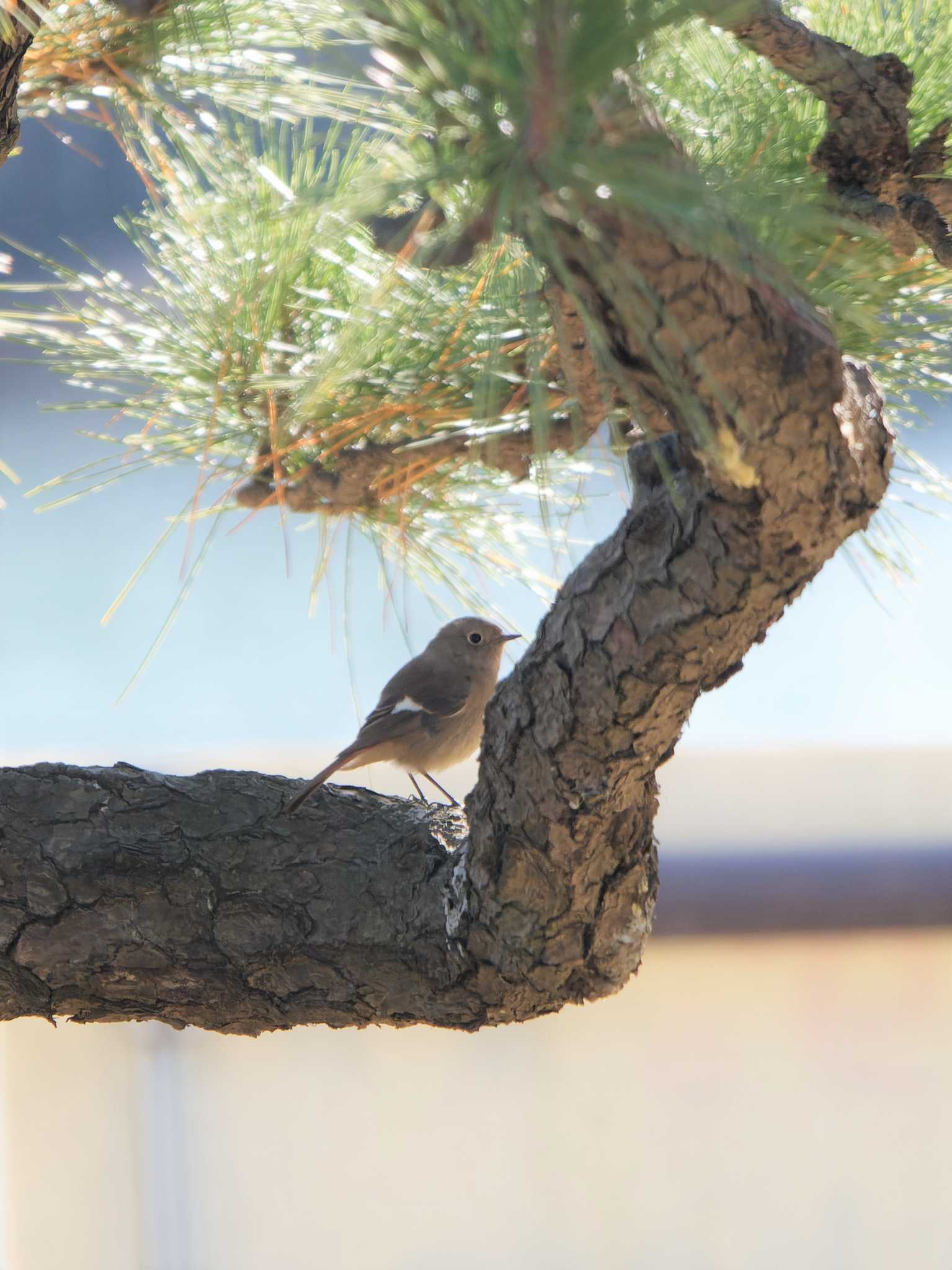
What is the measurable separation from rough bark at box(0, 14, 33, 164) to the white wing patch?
812 millimetres

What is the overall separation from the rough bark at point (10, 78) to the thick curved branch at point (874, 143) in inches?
18.2

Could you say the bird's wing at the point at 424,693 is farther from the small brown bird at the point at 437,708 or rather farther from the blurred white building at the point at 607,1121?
the blurred white building at the point at 607,1121

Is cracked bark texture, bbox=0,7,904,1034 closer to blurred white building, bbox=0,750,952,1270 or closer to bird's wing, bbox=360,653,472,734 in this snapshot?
bird's wing, bbox=360,653,472,734

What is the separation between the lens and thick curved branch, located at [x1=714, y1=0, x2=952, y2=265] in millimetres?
696

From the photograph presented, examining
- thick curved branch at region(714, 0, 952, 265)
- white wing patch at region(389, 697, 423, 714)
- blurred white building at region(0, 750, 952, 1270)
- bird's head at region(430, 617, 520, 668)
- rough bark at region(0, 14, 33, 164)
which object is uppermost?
thick curved branch at region(714, 0, 952, 265)

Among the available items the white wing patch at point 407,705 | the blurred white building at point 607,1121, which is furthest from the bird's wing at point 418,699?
the blurred white building at point 607,1121

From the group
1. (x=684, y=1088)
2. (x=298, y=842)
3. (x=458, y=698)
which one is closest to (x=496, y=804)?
(x=298, y=842)

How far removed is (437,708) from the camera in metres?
1.48

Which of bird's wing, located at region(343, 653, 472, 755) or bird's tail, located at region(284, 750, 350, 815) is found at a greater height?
bird's tail, located at region(284, 750, 350, 815)

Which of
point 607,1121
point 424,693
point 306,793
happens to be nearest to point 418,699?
point 424,693

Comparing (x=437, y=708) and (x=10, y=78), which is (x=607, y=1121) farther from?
(x=10, y=78)

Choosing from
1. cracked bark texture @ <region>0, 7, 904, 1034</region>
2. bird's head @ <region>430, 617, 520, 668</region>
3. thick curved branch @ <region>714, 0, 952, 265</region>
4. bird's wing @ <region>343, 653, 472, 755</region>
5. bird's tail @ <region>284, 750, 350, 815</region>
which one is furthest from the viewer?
bird's head @ <region>430, 617, 520, 668</region>

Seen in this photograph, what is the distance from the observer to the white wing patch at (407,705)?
4.74 feet

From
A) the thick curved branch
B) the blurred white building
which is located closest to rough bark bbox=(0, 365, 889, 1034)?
the thick curved branch
